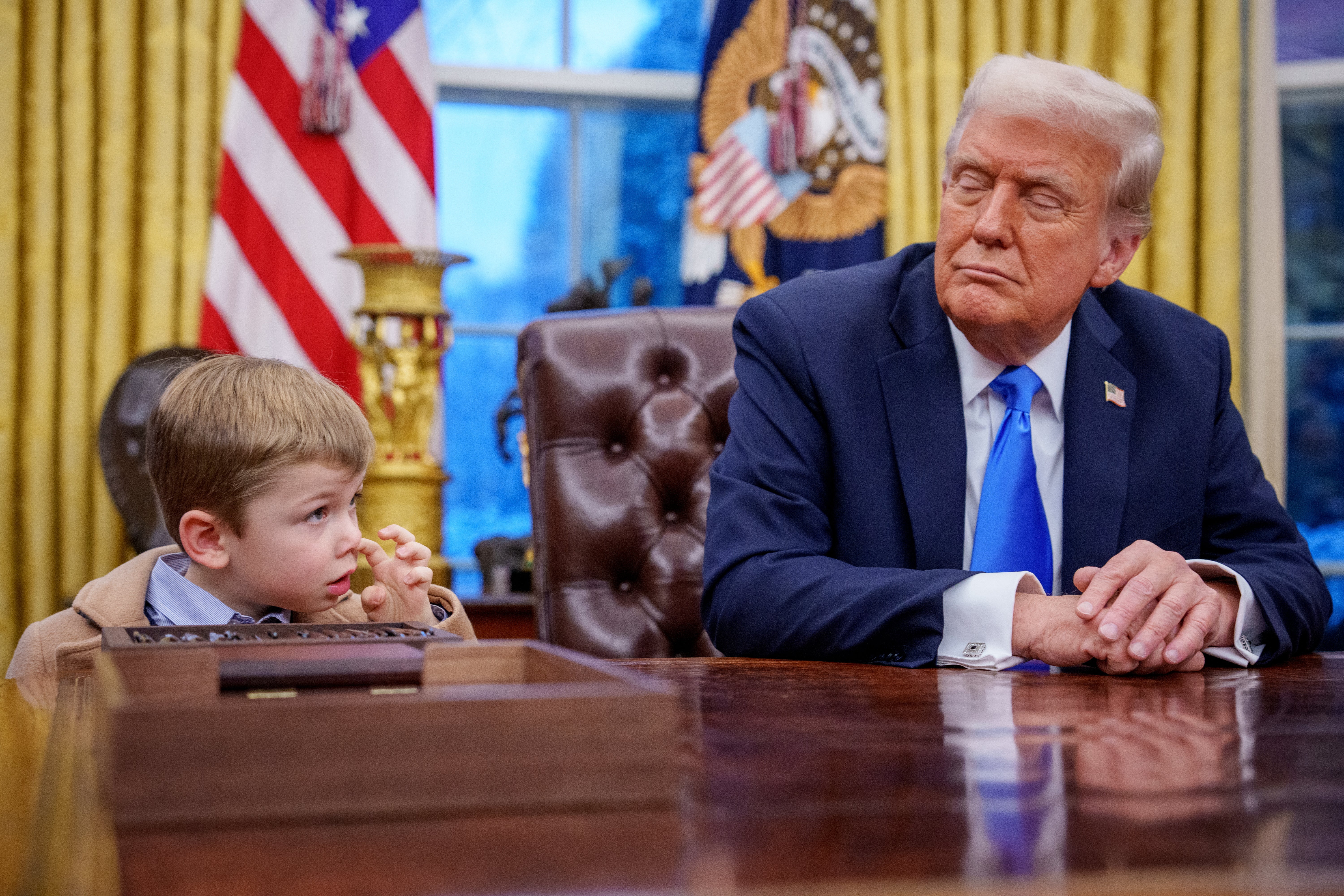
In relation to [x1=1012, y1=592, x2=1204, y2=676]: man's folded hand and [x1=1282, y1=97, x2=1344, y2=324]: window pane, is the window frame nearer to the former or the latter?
[x1=1282, y1=97, x2=1344, y2=324]: window pane

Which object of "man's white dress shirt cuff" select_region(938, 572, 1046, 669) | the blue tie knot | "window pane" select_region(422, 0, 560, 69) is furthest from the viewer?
"window pane" select_region(422, 0, 560, 69)

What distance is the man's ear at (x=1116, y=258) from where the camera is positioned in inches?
66.4

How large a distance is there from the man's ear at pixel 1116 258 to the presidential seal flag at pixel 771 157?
200 centimetres

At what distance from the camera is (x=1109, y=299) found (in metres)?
1.79

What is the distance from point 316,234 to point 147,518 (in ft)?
3.32

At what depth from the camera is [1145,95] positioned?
147 inches

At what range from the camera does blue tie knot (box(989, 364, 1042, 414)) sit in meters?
1.58

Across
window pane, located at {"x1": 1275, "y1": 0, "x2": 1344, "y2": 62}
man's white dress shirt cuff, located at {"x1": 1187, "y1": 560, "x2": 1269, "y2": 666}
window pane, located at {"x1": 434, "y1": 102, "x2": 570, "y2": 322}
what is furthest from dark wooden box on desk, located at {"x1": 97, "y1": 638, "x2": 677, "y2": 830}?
window pane, located at {"x1": 1275, "y1": 0, "x2": 1344, "y2": 62}

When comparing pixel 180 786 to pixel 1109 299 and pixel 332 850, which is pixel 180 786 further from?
pixel 1109 299

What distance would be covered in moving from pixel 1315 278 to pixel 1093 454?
2961mm

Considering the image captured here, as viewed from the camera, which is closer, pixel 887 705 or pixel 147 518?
pixel 887 705

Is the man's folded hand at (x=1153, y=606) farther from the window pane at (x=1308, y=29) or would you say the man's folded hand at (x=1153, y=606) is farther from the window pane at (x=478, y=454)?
the window pane at (x=1308, y=29)

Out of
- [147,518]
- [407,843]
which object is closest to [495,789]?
[407,843]

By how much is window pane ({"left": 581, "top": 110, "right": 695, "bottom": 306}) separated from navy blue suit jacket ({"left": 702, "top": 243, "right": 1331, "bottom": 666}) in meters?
2.30
